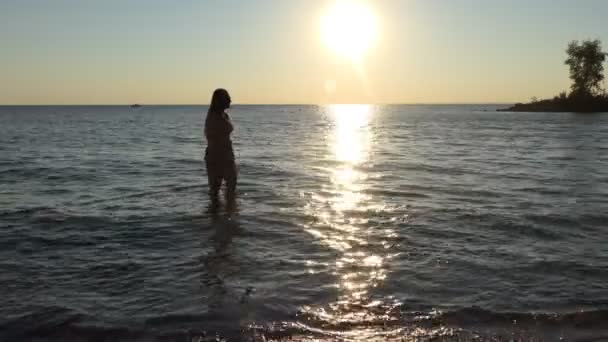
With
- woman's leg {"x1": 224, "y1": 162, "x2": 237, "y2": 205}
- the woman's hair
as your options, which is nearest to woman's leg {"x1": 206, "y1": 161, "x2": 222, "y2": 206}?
woman's leg {"x1": 224, "y1": 162, "x2": 237, "y2": 205}

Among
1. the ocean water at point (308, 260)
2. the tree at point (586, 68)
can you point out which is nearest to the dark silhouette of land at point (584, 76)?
the tree at point (586, 68)

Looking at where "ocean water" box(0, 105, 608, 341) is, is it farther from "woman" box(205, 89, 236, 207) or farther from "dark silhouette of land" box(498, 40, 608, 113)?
"dark silhouette of land" box(498, 40, 608, 113)

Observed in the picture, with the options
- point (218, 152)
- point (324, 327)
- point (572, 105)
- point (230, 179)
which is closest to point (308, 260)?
point (324, 327)

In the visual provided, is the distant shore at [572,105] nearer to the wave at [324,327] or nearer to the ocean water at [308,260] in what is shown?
the ocean water at [308,260]

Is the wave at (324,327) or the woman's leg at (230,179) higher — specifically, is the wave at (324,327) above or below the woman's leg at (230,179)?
below

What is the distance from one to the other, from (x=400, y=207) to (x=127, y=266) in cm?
642

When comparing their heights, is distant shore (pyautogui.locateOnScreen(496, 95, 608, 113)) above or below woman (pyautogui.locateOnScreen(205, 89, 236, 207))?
above

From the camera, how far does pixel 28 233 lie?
9484mm

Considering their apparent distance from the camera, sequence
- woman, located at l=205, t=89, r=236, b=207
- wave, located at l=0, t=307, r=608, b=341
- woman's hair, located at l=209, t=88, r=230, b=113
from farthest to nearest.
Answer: woman, located at l=205, t=89, r=236, b=207 → woman's hair, located at l=209, t=88, r=230, b=113 → wave, located at l=0, t=307, r=608, b=341

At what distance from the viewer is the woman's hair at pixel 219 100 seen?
11.1 metres

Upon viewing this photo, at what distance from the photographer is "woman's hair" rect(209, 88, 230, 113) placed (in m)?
11.1

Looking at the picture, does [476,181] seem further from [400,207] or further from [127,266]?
[127,266]

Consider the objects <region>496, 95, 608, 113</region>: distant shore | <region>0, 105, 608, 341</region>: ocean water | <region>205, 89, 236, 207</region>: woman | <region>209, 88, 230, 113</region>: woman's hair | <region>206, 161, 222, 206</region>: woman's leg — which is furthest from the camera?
<region>496, 95, 608, 113</region>: distant shore

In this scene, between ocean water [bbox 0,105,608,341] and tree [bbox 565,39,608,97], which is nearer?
A: ocean water [bbox 0,105,608,341]
